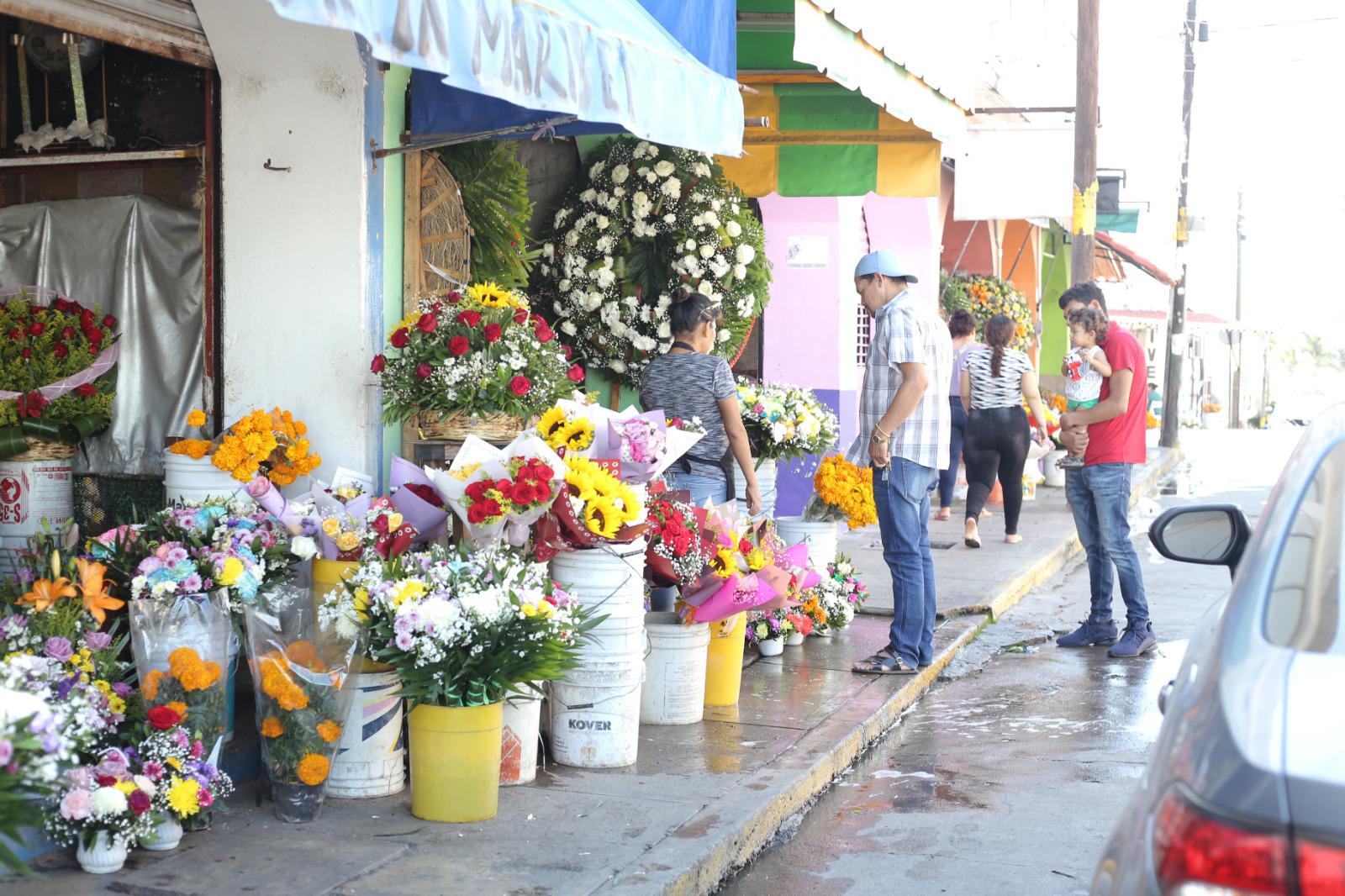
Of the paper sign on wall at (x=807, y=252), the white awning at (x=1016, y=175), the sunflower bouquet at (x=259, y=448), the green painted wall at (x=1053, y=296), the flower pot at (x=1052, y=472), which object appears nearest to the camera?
the sunflower bouquet at (x=259, y=448)

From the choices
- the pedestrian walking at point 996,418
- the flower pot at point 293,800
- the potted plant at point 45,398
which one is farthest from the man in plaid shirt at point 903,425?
the pedestrian walking at point 996,418

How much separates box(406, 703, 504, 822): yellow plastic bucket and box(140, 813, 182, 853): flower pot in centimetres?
76

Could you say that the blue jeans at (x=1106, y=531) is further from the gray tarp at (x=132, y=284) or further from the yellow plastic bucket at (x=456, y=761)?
the gray tarp at (x=132, y=284)

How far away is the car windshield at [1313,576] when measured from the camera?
2183 mm

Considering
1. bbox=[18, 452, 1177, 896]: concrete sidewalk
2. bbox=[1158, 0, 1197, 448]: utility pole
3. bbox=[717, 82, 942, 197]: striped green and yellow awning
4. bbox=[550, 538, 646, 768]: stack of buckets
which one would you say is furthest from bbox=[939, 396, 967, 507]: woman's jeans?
bbox=[1158, 0, 1197, 448]: utility pole

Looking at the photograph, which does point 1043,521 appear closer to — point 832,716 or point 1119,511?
point 1119,511

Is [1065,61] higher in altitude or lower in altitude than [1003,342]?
higher

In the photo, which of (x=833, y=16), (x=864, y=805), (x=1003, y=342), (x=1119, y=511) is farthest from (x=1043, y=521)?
(x=864, y=805)

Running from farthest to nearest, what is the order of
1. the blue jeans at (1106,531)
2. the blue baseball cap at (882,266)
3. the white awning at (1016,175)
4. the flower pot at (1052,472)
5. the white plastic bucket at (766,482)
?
1. the flower pot at (1052,472)
2. the white awning at (1016,175)
3. the white plastic bucket at (766,482)
4. the blue jeans at (1106,531)
5. the blue baseball cap at (882,266)

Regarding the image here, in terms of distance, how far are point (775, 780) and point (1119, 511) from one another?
11.7ft

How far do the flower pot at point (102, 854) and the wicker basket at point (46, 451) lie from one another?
8.27ft

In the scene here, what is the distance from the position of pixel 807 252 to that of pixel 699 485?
5605 millimetres

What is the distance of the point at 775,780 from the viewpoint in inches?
203

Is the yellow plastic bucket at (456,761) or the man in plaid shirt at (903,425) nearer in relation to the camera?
the yellow plastic bucket at (456,761)
